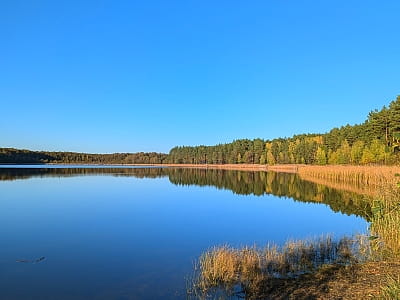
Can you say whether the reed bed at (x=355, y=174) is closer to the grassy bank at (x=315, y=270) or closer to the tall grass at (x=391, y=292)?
the grassy bank at (x=315, y=270)

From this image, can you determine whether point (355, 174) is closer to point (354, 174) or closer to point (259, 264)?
point (354, 174)

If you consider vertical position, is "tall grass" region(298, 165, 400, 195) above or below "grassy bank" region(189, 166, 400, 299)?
above

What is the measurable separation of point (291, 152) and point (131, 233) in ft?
267

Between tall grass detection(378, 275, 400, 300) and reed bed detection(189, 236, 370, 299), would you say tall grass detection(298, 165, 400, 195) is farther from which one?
tall grass detection(378, 275, 400, 300)

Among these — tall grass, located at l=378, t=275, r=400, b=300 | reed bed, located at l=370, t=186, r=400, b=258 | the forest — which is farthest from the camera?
the forest

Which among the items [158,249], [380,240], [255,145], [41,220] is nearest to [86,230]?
[41,220]

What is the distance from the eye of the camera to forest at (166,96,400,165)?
38.9 meters

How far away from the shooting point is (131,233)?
1338 cm

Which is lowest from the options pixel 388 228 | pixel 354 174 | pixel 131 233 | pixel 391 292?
pixel 131 233

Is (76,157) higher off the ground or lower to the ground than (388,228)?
higher

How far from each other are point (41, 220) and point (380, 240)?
1398cm

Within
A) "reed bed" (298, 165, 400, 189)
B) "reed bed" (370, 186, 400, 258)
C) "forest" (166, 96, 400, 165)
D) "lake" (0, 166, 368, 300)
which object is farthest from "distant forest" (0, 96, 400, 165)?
"lake" (0, 166, 368, 300)

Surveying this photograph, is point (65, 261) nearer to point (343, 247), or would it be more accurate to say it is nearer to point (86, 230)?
point (86, 230)

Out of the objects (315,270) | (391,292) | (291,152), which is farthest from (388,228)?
(291,152)
